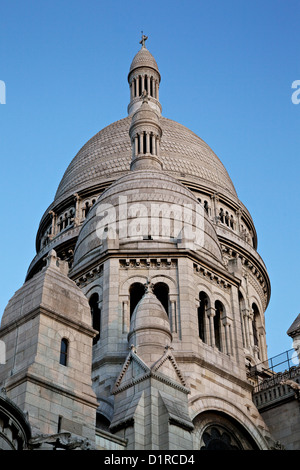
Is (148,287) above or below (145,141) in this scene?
below

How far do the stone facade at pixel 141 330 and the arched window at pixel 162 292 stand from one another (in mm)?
60

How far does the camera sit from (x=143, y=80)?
65688mm

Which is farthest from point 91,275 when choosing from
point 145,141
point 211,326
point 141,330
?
point 145,141

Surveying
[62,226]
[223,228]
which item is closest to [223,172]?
[223,228]

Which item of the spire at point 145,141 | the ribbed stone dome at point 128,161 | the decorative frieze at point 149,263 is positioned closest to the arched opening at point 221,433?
the decorative frieze at point 149,263

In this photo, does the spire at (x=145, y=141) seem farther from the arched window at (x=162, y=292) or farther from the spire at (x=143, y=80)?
the spire at (x=143, y=80)

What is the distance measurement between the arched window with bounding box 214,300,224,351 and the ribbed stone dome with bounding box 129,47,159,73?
106 ft

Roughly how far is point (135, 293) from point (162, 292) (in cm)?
116

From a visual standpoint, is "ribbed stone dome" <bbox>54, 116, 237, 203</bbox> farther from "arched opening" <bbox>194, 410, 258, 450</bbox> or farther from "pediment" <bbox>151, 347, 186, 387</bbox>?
"pediment" <bbox>151, 347, 186, 387</bbox>

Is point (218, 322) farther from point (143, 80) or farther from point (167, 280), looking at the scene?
point (143, 80)

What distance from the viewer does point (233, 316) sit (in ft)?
125

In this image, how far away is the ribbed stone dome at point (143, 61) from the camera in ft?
217
